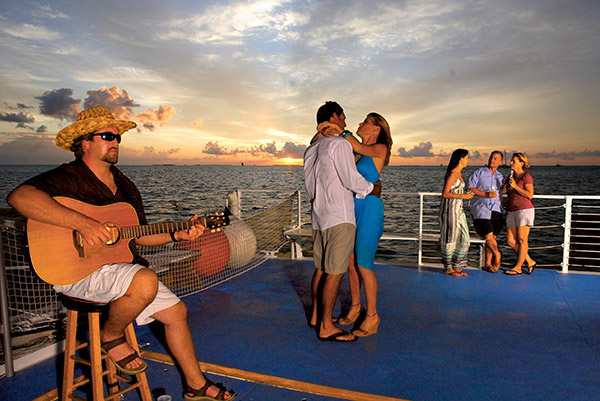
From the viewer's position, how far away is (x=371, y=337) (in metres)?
3.50

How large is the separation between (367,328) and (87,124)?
9.43 ft

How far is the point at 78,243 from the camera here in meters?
2.05

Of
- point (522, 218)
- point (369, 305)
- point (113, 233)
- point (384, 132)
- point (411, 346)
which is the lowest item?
point (411, 346)

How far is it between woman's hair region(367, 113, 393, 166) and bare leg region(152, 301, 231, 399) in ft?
7.56

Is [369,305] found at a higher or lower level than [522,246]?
lower

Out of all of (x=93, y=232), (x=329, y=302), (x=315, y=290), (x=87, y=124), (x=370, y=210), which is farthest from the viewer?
(x=315, y=290)

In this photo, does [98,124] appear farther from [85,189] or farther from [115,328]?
[115,328]

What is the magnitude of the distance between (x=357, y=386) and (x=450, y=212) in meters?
3.59

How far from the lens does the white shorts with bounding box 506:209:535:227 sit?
5.49 meters

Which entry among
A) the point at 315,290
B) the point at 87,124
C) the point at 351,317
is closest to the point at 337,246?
the point at 315,290

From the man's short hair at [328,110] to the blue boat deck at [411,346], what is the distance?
207cm

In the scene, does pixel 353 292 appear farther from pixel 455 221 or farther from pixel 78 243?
pixel 78 243

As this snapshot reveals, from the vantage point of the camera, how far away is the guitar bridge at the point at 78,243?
6.68ft

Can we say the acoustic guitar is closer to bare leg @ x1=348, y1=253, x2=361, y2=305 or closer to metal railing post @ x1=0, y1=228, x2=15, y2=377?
metal railing post @ x1=0, y1=228, x2=15, y2=377
